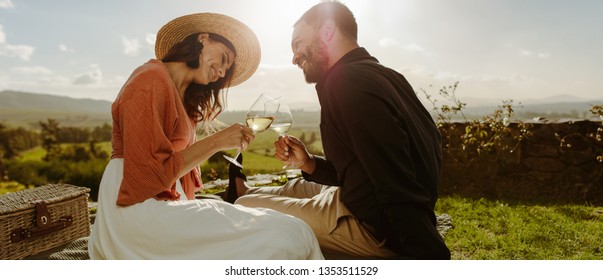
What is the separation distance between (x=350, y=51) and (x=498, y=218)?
10.2 ft

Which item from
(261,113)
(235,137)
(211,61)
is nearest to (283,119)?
(261,113)

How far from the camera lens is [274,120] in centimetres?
286

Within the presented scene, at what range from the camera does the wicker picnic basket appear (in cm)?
338

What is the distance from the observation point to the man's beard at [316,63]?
2.90 m

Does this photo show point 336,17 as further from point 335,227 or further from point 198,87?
point 335,227

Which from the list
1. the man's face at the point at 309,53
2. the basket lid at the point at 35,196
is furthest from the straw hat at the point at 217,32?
the basket lid at the point at 35,196

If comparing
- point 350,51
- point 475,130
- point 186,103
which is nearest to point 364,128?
point 350,51

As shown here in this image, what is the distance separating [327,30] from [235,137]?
871mm

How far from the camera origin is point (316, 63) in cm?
293

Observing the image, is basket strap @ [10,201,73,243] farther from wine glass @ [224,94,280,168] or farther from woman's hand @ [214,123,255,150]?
woman's hand @ [214,123,255,150]

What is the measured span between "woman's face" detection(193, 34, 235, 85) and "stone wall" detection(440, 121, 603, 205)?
4.04 metres

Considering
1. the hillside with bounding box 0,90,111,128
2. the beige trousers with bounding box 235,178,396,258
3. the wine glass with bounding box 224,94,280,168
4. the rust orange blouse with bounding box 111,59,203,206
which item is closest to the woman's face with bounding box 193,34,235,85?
the wine glass with bounding box 224,94,280,168

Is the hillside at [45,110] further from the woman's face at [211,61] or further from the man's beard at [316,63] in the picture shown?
the man's beard at [316,63]

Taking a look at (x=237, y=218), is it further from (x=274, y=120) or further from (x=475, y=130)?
(x=475, y=130)
